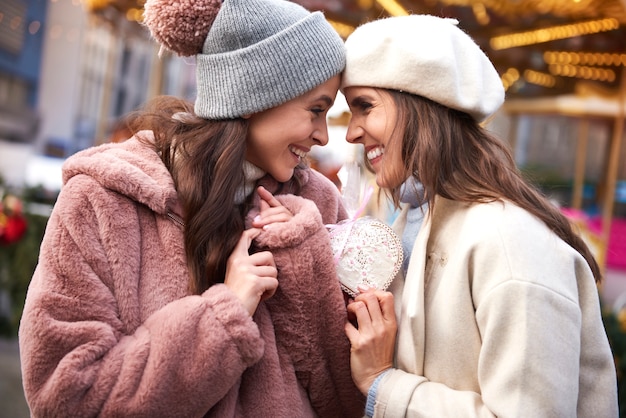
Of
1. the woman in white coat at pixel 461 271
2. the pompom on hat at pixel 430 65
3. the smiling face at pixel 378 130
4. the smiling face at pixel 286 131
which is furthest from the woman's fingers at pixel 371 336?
the pompom on hat at pixel 430 65

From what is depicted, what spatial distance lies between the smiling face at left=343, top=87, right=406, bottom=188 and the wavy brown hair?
1.22ft

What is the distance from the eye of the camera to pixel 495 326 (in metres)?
1.50

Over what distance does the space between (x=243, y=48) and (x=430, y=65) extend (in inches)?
21.8

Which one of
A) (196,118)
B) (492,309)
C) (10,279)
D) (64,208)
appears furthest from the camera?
(10,279)

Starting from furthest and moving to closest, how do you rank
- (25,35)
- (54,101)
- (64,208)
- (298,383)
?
(54,101)
(25,35)
(298,383)
(64,208)

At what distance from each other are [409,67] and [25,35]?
453 inches

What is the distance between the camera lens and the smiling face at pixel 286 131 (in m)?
1.90

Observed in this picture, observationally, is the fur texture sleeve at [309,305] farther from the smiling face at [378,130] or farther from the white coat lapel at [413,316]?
the smiling face at [378,130]

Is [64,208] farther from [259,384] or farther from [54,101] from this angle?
[54,101]

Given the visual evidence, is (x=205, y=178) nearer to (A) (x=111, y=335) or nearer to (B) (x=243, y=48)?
(B) (x=243, y=48)

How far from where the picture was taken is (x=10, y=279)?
5066 mm

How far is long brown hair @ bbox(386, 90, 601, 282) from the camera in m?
1.74

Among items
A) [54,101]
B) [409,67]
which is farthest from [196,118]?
[54,101]

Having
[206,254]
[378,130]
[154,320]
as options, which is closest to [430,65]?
[378,130]
